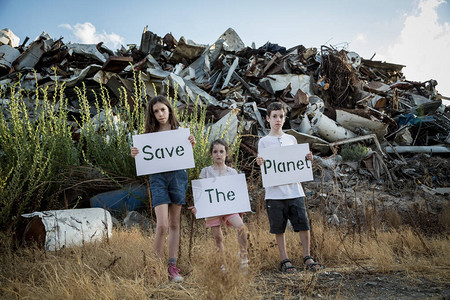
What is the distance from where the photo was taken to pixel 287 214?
A: 2955 millimetres

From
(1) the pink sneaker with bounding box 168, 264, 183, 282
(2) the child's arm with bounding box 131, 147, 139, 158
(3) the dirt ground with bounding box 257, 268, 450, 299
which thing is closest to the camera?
(3) the dirt ground with bounding box 257, 268, 450, 299

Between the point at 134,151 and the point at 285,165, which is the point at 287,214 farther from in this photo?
the point at 134,151

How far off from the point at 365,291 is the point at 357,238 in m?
1.47

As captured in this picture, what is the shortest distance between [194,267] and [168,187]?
2.18 ft

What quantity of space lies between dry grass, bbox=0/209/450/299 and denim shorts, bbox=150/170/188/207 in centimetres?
46

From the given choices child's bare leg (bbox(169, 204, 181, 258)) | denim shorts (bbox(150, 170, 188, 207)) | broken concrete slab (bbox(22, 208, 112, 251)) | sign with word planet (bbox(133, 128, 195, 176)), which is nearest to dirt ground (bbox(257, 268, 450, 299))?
A: child's bare leg (bbox(169, 204, 181, 258))

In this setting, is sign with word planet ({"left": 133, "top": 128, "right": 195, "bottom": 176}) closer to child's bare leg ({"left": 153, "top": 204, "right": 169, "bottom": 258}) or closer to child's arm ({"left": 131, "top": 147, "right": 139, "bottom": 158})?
child's arm ({"left": 131, "top": 147, "right": 139, "bottom": 158})

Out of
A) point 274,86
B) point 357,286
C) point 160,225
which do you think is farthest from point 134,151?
point 274,86

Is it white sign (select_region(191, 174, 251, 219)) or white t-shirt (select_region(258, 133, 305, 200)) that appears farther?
white t-shirt (select_region(258, 133, 305, 200))

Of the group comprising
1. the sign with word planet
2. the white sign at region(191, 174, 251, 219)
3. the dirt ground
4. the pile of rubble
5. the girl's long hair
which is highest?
the pile of rubble

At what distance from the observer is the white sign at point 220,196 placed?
272 cm

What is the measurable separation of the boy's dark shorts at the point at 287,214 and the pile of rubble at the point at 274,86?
3.15 meters

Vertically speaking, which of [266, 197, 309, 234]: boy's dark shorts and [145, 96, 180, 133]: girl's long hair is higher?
[145, 96, 180, 133]: girl's long hair

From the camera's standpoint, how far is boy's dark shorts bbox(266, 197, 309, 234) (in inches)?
112
